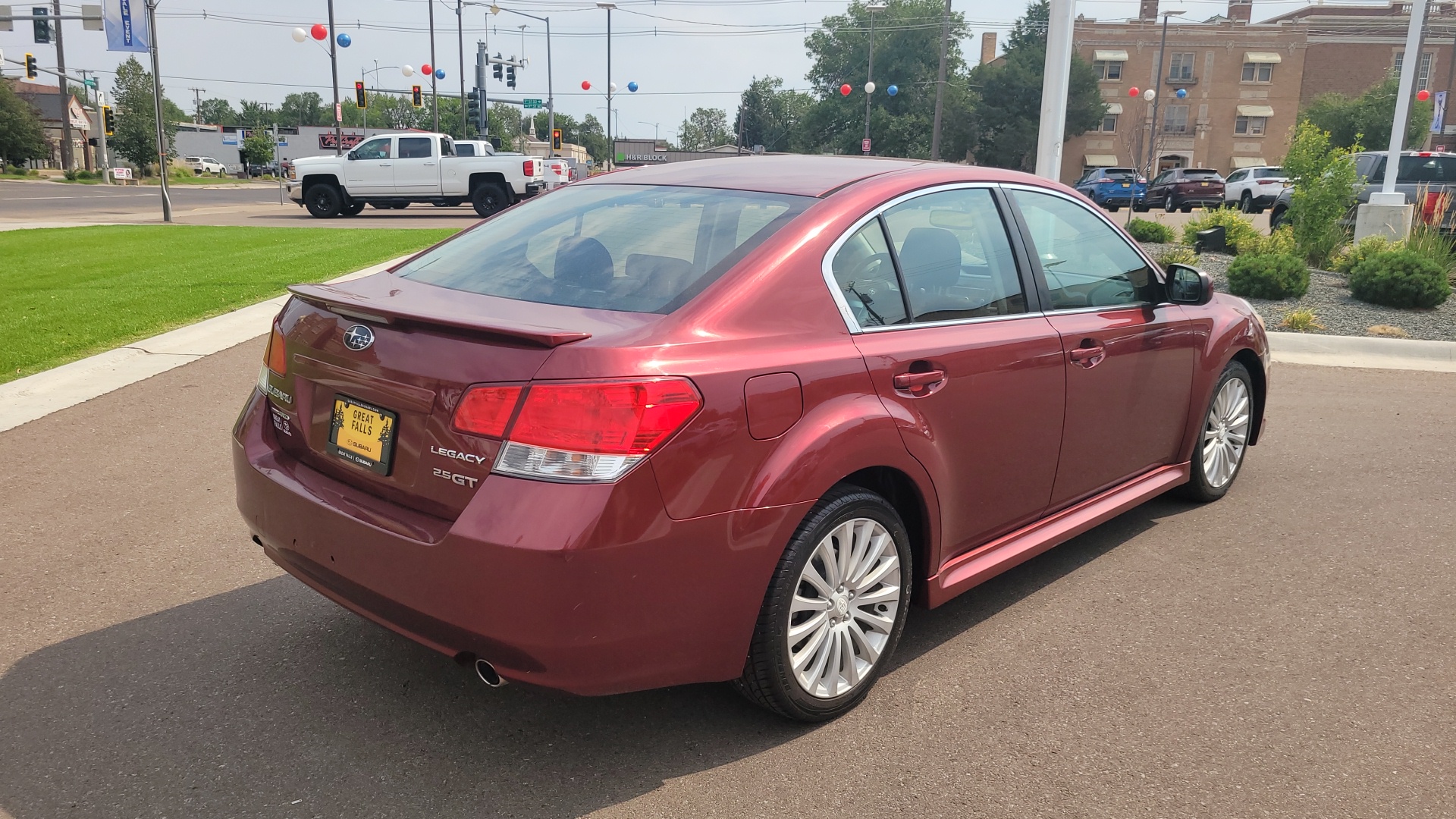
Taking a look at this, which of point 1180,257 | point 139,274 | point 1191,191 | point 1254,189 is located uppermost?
point 1254,189

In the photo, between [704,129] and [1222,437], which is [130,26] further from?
[704,129]

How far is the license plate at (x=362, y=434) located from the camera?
2846 mm

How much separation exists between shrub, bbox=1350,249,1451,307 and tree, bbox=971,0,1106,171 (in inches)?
2318

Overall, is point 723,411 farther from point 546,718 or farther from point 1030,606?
point 1030,606

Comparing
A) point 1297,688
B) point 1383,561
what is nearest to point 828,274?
point 1297,688

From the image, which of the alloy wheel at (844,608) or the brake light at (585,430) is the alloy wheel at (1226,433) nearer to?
the alloy wheel at (844,608)

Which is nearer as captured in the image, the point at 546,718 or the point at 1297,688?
the point at 546,718

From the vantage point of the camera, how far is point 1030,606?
411cm

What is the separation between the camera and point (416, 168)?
87.1ft

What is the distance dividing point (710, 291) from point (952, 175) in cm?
133

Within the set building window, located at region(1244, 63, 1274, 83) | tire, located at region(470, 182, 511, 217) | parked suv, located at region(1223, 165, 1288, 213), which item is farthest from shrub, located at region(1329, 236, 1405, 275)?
building window, located at region(1244, 63, 1274, 83)

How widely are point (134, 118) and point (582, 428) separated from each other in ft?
222

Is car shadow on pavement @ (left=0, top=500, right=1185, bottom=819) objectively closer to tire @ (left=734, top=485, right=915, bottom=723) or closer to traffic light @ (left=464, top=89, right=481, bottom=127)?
tire @ (left=734, top=485, right=915, bottom=723)

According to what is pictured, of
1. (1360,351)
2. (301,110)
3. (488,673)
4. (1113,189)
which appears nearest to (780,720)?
(488,673)
